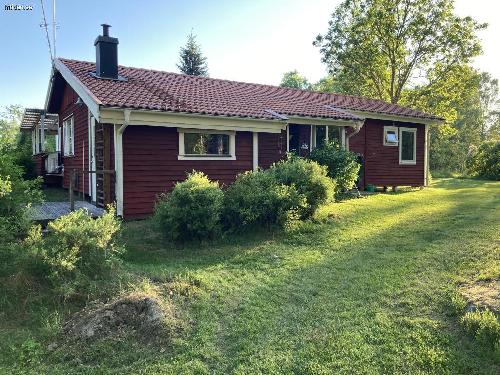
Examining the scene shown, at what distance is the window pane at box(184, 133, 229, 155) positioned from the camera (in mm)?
10758

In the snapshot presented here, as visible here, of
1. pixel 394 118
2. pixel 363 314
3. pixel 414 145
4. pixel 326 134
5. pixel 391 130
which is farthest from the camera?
pixel 414 145

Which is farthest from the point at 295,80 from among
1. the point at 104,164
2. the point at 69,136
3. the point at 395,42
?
the point at 104,164

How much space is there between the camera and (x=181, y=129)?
10.5 m

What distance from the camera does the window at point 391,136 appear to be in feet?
52.9

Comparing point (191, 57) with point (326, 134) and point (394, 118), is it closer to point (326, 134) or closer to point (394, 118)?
point (394, 118)

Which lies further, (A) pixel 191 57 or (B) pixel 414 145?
(A) pixel 191 57

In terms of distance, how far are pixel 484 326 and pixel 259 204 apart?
15.9 feet

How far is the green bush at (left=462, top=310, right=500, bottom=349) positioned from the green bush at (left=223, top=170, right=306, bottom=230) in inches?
175

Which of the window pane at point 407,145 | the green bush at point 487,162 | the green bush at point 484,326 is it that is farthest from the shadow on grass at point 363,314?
the green bush at point 487,162

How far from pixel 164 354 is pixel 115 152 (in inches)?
254

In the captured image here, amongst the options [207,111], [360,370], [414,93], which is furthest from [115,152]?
[414,93]

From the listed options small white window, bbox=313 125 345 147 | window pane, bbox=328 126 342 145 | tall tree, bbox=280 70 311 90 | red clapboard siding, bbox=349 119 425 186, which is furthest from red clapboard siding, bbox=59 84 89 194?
tall tree, bbox=280 70 311 90

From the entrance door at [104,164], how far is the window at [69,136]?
11.3 ft

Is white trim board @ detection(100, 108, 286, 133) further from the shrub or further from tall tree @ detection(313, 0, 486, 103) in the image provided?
tall tree @ detection(313, 0, 486, 103)
